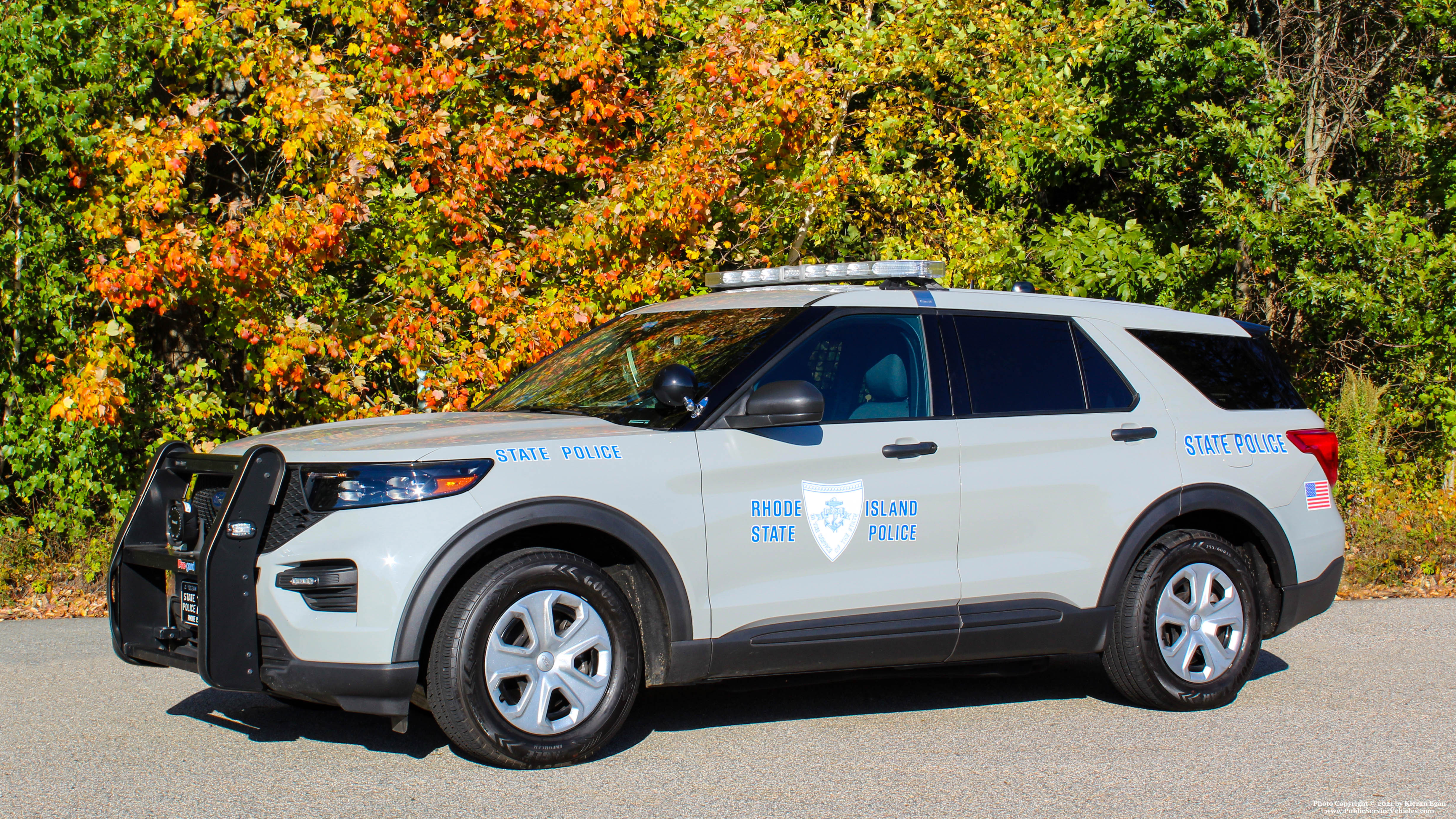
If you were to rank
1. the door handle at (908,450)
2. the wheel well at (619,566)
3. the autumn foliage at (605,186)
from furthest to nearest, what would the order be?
the autumn foliage at (605,186) < the door handle at (908,450) < the wheel well at (619,566)

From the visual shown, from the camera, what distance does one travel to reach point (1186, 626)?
570 centimetres

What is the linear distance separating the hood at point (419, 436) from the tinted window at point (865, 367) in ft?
2.57

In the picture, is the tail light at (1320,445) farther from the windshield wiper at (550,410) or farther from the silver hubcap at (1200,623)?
the windshield wiper at (550,410)

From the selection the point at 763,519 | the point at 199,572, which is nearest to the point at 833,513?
the point at 763,519

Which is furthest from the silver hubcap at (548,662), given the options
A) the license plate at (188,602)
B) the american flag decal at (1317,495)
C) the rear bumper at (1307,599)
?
the american flag decal at (1317,495)

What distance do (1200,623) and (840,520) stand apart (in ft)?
6.29

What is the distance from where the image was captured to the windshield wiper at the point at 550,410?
5.28 m

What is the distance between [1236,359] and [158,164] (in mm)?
6458

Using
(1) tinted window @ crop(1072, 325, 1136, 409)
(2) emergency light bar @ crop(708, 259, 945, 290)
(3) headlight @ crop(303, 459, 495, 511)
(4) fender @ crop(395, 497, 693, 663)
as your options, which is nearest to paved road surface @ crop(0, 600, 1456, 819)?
(4) fender @ crop(395, 497, 693, 663)

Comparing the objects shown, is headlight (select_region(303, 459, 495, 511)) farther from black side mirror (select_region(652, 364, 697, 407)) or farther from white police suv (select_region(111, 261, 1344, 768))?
black side mirror (select_region(652, 364, 697, 407))

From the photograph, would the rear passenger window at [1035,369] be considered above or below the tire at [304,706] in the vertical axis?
above

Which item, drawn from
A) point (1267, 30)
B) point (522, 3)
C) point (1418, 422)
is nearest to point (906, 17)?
point (1267, 30)

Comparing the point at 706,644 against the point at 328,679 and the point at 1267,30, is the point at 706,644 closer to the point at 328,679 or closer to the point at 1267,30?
the point at 328,679

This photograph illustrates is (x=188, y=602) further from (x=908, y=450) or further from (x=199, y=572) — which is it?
(x=908, y=450)
